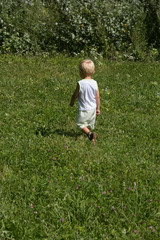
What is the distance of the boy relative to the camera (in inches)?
214

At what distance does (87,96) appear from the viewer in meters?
5.57

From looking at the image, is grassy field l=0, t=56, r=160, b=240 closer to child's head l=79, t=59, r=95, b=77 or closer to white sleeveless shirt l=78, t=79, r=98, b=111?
white sleeveless shirt l=78, t=79, r=98, b=111

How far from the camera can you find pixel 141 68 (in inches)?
430

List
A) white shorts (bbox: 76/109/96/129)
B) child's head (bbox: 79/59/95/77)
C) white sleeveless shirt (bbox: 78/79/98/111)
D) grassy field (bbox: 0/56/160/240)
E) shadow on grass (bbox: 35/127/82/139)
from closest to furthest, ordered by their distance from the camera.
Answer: grassy field (bbox: 0/56/160/240) < child's head (bbox: 79/59/95/77) < white sleeveless shirt (bbox: 78/79/98/111) < white shorts (bbox: 76/109/96/129) < shadow on grass (bbox: 35/127/82/139)

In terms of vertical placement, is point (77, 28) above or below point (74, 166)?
above

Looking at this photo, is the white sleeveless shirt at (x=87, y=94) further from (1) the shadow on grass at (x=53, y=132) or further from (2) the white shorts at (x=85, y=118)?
(1) the shadow on grass at (x=53, y=132)

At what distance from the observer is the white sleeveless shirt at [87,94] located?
549 centimetres

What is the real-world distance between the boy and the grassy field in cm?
32

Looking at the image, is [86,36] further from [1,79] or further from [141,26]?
[1,79]

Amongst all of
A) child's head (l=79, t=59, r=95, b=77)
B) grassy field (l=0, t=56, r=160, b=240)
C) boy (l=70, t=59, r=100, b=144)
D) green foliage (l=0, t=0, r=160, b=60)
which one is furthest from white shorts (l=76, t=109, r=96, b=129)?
green foliage (l=0, t=0, r=160, b=60)

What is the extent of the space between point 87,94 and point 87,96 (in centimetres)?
4

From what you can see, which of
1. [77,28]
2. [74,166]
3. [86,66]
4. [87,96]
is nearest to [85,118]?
[87,96]

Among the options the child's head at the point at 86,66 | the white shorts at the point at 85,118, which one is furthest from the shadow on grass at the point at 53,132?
the child's head at the point at 86,66

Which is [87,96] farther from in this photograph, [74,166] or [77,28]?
[77,28]
